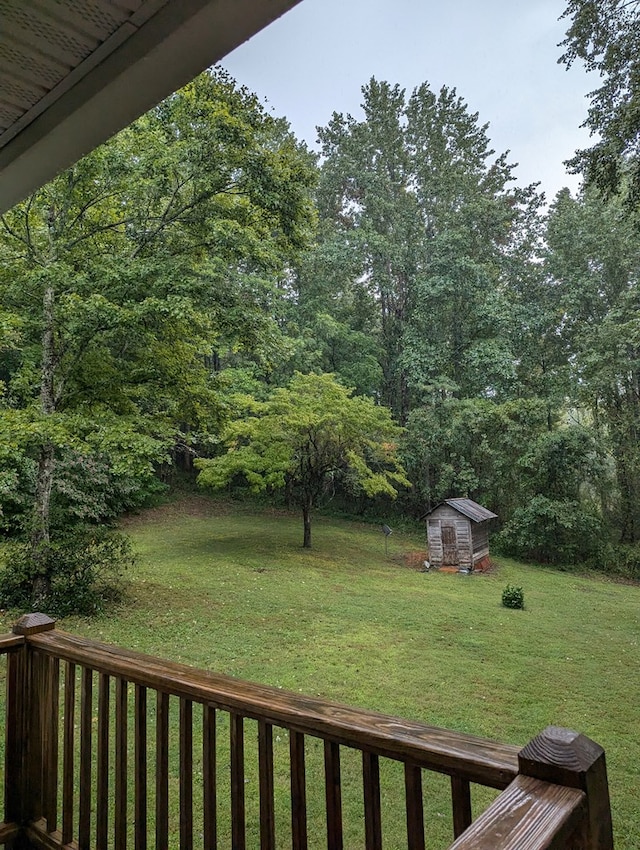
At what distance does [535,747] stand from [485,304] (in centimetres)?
1529

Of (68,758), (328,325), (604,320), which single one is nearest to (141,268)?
(68,758)

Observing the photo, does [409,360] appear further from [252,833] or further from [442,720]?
[252,833]

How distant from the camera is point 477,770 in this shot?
33.1 inches

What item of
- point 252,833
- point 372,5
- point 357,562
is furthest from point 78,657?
point 357,562

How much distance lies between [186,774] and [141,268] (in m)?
5.26

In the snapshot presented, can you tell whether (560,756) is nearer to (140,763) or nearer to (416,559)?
(140,763)

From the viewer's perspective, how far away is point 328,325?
1568 cm

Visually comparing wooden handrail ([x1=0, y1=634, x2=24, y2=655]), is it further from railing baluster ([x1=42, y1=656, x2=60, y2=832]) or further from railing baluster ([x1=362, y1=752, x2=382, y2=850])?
railing baluster ([x1=362, y1=752, x2=382, y2=850])

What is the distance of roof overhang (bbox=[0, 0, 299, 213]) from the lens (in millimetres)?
813

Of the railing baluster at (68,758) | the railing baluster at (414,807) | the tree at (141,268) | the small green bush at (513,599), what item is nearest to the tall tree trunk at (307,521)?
the small green bush at (513,599)

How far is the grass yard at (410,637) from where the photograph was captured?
3.97m

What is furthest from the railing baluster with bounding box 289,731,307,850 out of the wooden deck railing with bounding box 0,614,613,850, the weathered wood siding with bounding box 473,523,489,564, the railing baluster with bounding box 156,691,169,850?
the weathered wood siding with bounding box 473,523,489,564

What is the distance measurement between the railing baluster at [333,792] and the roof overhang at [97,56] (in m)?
1.33

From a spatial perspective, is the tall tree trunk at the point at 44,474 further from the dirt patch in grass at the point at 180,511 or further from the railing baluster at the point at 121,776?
the dirt patch in grass at the point at 180,511
